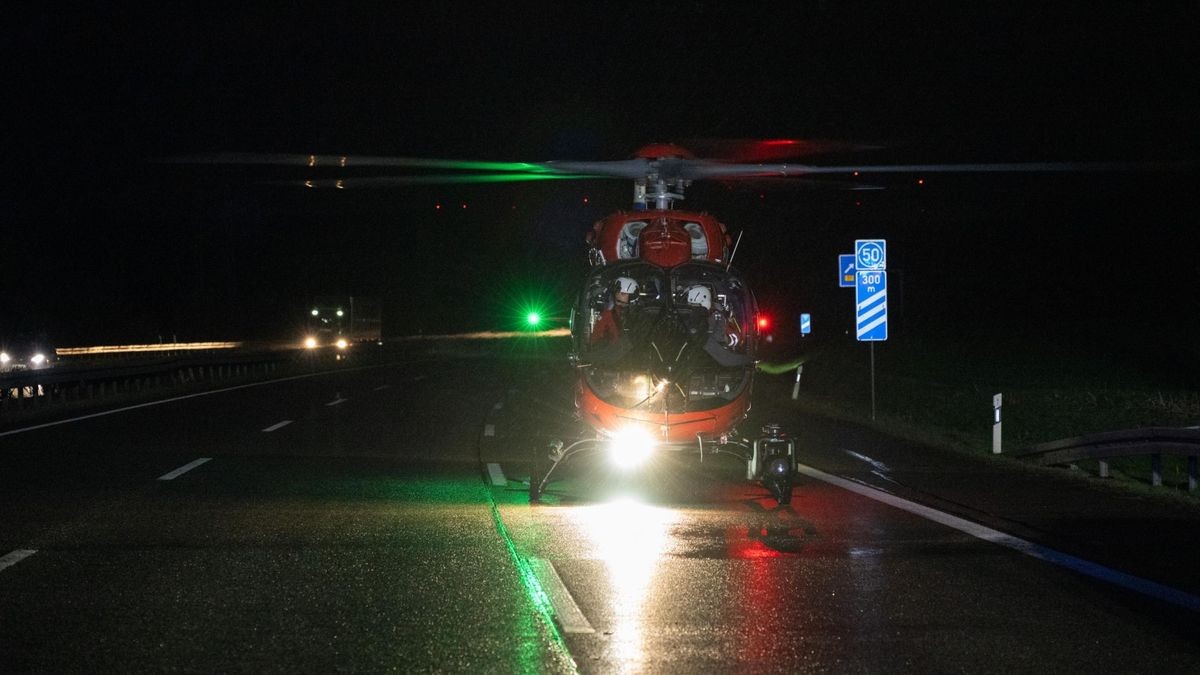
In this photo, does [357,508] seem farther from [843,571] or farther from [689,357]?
[843,571]

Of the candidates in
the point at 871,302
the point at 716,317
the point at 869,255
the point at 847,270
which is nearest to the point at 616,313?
the point at 716,317

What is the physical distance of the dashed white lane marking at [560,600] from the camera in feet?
22.2

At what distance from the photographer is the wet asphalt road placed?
6242 millimetres

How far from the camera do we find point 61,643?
6.31 m

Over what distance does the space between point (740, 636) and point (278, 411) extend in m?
19.4

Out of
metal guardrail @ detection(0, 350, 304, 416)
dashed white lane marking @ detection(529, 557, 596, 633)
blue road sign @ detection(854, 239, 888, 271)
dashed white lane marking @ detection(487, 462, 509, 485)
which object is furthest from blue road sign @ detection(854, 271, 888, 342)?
metal guardrail @ detection(0, 350, 304, 416)

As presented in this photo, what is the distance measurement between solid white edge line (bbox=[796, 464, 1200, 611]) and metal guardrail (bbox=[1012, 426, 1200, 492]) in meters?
2.86

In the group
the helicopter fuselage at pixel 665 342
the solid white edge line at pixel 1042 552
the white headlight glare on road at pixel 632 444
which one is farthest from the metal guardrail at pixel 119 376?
the solid white edge line at pixel 1042 552

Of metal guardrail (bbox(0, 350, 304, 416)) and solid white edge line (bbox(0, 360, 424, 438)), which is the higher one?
metal guardrail (bbox(0, 350, 304, 416))

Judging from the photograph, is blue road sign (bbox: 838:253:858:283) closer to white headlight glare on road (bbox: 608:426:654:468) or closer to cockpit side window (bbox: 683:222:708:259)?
cockpit side window (bbox: 683:222:708:259)

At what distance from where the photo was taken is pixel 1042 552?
9.18m

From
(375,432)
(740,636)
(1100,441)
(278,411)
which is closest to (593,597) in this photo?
(740,636)

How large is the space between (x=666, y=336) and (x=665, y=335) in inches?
0.5

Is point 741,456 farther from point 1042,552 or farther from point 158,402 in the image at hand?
point 158,402
